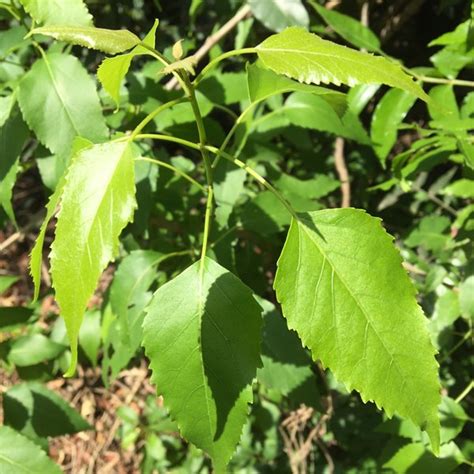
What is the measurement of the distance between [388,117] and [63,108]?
764 millimetres

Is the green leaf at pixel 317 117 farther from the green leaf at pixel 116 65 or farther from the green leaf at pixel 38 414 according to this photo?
the green leaf at pixel 38 414

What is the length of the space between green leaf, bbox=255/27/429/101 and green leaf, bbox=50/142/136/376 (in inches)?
9.2

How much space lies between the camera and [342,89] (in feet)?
5.97

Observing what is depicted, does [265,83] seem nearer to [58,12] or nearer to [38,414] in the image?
[58,12]

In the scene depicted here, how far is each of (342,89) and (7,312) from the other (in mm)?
1177

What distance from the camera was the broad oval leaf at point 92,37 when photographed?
637 mm

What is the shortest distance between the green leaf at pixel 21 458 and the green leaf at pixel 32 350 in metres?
0.33

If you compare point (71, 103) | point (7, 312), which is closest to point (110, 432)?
point (7, 312)

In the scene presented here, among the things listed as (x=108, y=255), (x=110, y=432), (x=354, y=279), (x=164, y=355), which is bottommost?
(x=110, y=432)

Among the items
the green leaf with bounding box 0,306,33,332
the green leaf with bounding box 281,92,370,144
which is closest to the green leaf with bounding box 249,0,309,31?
the green leaf with bounding box 281,92,370,144

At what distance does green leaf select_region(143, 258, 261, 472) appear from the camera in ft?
2.63

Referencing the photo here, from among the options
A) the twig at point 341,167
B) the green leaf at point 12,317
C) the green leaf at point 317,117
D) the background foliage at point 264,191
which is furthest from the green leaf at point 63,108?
the twig at point 341,167

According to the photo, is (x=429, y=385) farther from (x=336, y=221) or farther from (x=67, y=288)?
(x=67, y=288)

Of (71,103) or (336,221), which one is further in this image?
(71,103)
